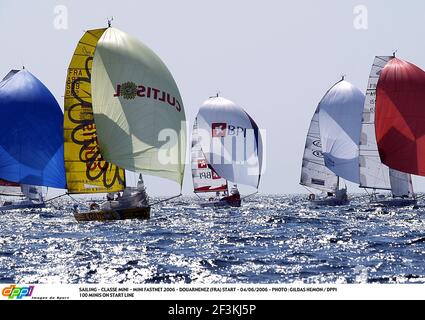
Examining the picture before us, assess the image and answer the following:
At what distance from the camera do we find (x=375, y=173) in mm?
53906

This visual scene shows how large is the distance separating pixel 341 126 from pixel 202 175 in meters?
13.3

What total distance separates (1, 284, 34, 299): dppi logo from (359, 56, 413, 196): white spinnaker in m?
45.8

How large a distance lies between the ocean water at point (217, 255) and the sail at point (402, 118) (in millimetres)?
15357

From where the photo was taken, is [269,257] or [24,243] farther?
[24,243]

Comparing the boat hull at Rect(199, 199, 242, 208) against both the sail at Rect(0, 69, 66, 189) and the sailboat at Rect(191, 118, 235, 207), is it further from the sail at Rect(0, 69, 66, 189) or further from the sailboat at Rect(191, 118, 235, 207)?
the sail at Rect(0, 69, 66, 189)

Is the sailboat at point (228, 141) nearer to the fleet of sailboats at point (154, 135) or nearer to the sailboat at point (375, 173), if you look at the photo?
the fleet of sailboats at point (154, 135)

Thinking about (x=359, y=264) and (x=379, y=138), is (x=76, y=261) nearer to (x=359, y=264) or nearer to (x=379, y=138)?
(x=359, y=264)

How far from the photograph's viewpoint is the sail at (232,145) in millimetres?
58969

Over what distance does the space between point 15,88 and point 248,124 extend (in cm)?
2065

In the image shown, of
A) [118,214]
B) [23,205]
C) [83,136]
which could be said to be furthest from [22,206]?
[118,214]

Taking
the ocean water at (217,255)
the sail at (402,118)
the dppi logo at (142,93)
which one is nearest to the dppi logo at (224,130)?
the sail at (402,118)

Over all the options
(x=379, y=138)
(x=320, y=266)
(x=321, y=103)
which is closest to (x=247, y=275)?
→ (x=320, y=266)

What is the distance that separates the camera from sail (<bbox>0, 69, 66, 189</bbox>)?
44812 millimetres
